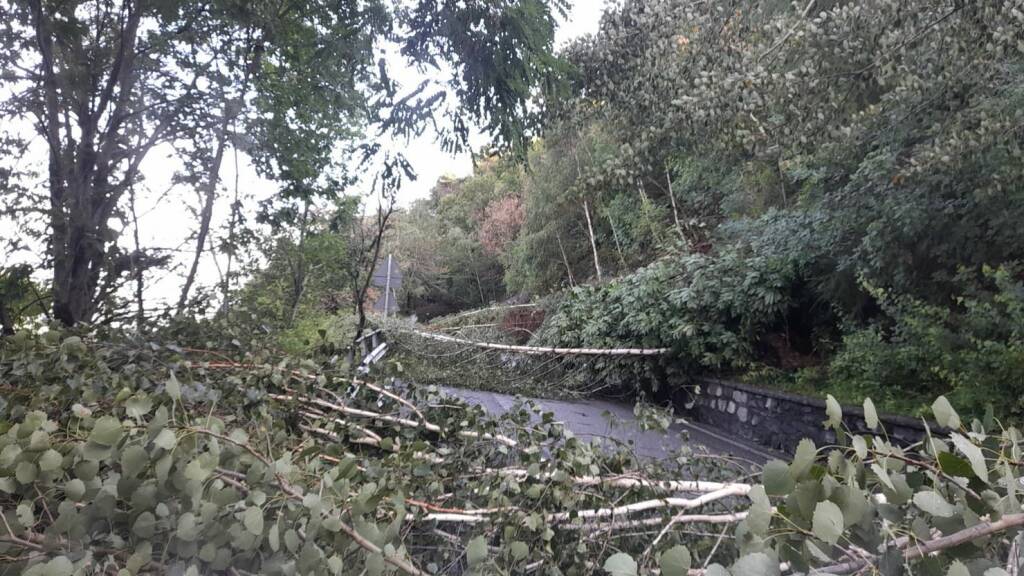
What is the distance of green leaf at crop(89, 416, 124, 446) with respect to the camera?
0.81 m

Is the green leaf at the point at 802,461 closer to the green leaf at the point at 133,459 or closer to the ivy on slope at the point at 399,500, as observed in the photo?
the ivy on slope at the point at 399,500

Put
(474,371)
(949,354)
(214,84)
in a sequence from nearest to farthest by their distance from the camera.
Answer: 1. (214,84)
2. (949,354)
3. (474,371)

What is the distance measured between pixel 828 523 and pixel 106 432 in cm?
92

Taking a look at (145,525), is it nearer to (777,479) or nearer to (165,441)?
(165,441)

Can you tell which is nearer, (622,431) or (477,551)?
(477,551)

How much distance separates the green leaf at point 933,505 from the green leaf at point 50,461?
3.55ft

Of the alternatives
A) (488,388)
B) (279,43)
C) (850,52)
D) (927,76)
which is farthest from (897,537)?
(488,388)

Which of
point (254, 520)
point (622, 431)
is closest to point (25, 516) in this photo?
point (254, 520)

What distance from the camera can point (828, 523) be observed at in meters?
0.59

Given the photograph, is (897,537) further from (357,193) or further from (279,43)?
(357,193)

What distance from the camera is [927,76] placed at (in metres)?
4.00

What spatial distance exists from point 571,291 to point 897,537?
27.2 ft

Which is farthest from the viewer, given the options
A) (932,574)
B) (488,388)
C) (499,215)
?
(499,215)

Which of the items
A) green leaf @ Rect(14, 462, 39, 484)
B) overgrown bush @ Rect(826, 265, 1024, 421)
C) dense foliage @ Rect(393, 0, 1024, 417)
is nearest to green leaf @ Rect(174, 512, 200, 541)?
green leaf @ Rect(14, 462, 39, 484)
